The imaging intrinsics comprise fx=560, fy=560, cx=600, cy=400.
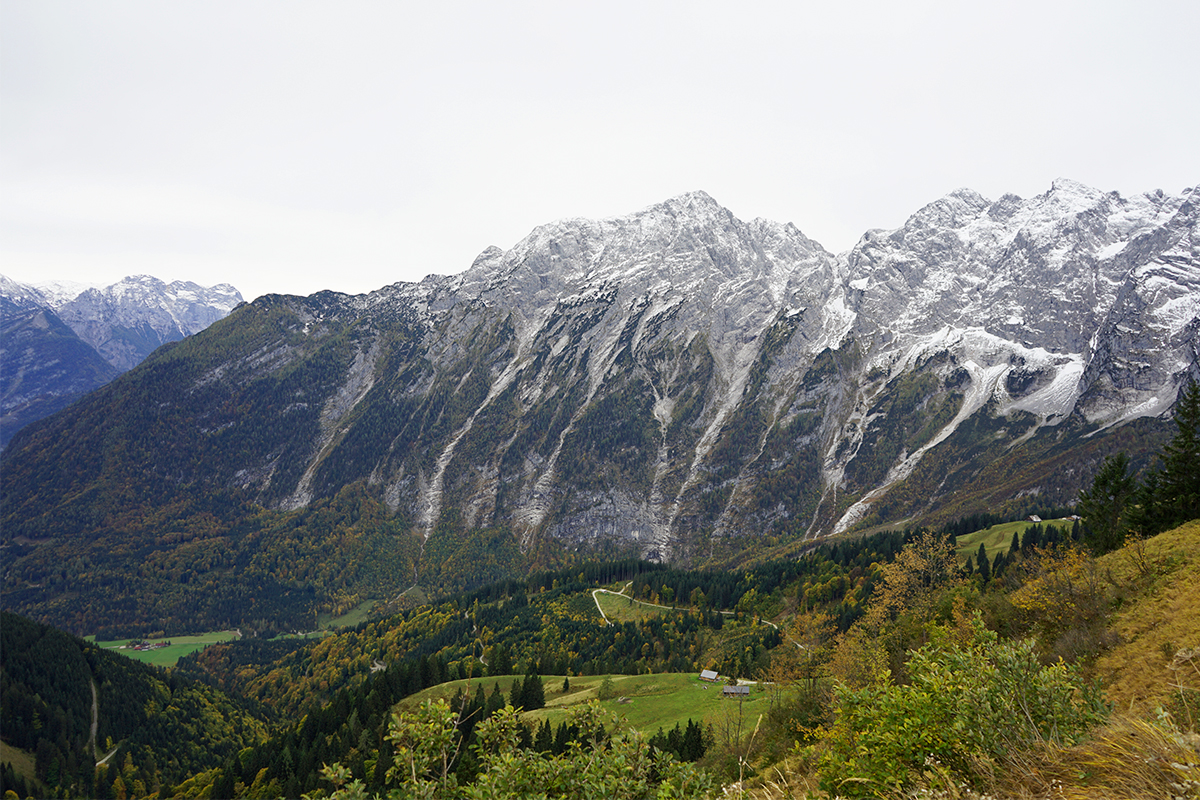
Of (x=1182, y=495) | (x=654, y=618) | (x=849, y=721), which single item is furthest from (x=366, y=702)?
(x=1182, y=495)

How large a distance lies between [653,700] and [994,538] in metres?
113

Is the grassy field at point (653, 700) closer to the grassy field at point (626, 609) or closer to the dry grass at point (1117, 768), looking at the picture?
the grassy field at point (626, 609)

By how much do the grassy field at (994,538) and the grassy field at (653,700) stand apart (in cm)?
7874

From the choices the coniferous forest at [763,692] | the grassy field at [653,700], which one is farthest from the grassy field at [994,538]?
the grassy field at [653,700]

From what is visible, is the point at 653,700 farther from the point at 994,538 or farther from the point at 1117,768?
the point at 994,538

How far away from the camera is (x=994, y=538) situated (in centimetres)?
15050

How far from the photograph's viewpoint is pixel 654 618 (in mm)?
168875

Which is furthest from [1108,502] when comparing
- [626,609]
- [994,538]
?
[626,609]

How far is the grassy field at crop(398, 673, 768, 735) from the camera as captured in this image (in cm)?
7969

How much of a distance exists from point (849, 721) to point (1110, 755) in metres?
14.0

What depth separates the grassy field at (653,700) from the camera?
7969cm

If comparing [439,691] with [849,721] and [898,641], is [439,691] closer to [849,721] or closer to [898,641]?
[898,641]

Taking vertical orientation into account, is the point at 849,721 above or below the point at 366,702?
above

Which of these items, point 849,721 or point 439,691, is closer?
point 849,721
